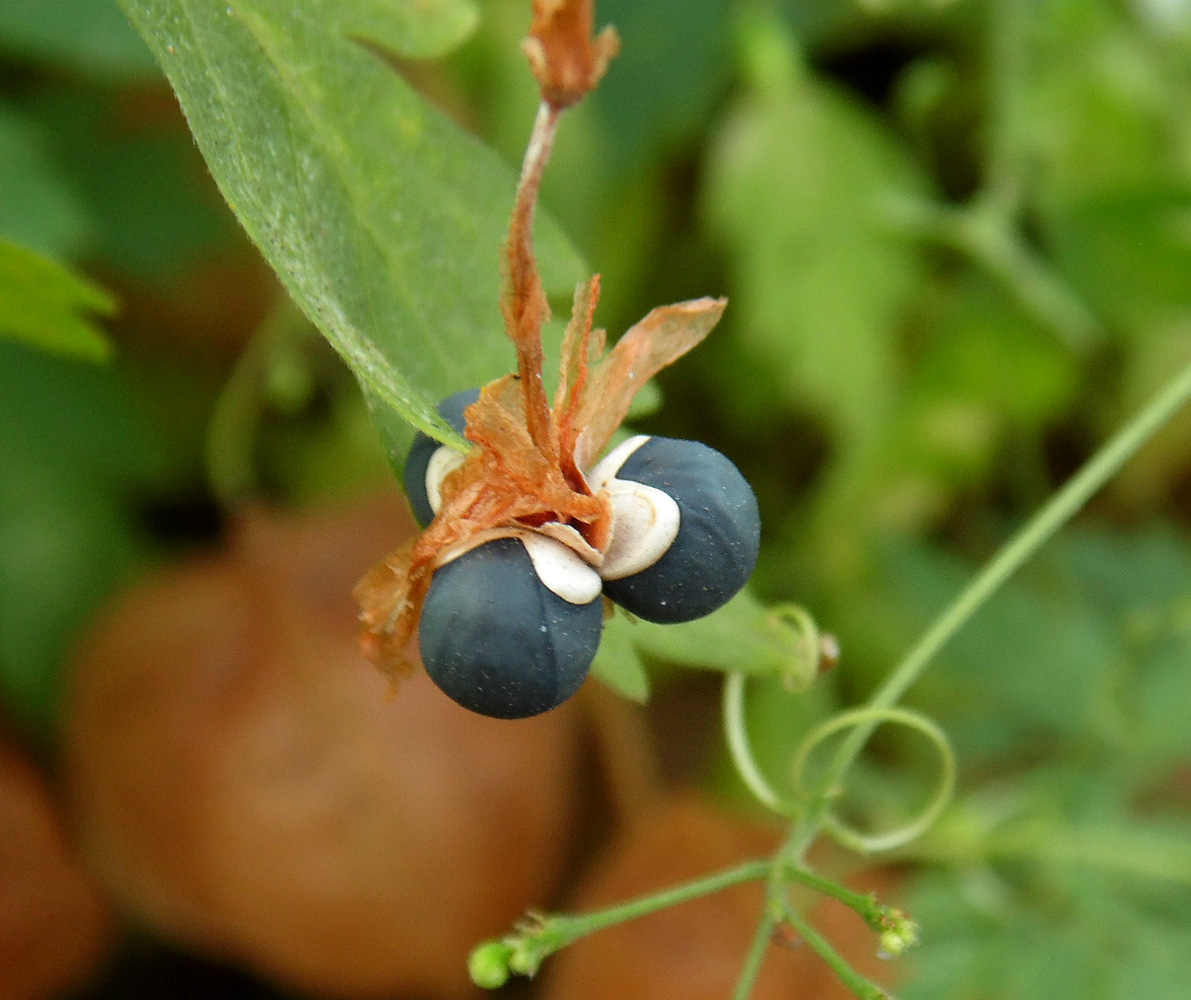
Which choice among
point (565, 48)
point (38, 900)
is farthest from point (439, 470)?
point (38, 900)

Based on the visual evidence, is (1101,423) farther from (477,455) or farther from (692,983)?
(477,455)

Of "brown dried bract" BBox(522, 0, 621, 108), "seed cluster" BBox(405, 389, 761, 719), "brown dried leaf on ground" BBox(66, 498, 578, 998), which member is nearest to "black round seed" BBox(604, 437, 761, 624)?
"seed cluster" BBox(405, 389, 761, 719)

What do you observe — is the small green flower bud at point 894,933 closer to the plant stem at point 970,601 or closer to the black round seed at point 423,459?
the plant stem at point 970,601

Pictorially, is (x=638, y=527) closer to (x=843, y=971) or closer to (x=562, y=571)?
(x=562, y=571)

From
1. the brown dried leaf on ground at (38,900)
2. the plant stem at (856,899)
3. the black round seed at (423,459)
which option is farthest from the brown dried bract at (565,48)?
the brown dried leaf on ground at (38,900)

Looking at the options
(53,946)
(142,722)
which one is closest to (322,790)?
(142,722)

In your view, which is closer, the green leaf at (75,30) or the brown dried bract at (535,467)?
the brown dried bract at (535,467)

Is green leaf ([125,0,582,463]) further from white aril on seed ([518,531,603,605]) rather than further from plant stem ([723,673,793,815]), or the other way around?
plant stem ([723,673,793,815])
